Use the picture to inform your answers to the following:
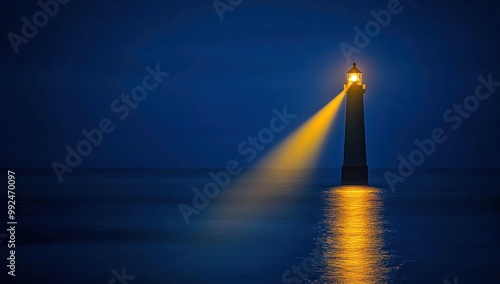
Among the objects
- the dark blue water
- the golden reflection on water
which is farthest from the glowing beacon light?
the dark blue water

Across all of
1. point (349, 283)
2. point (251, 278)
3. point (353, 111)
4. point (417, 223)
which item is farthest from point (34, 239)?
point (353, 111)

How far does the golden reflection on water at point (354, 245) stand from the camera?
1445 cm

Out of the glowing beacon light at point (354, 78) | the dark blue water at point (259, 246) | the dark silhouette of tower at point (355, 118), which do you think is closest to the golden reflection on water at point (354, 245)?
the dark blue water at point (259, 246)

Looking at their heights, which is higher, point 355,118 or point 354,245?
point 355,118

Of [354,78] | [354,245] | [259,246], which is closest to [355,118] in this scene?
[354,78]

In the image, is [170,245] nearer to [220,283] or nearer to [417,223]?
[220,283]

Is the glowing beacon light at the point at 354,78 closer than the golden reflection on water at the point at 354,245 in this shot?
No

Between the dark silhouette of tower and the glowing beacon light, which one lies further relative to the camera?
the glowing beacon light

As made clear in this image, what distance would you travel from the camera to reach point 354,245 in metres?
19.4

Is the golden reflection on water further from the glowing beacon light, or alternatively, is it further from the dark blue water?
the glowing beacon light

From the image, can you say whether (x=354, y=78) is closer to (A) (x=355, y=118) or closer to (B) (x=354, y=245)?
(A) (x=355, y=118)

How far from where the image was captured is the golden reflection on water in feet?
47.4

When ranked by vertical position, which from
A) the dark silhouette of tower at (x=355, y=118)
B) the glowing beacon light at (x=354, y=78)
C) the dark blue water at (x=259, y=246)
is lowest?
the dark blue water at (x=259, y=246)

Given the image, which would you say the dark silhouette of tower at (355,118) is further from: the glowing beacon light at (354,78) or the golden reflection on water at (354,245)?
the golden reflection on water at (354,245)
